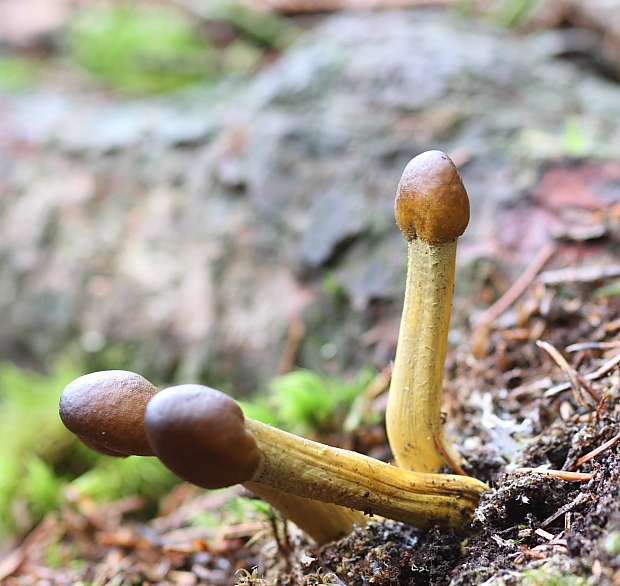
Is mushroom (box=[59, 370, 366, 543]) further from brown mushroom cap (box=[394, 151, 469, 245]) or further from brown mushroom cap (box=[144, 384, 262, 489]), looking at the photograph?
brown mushroom cap (box=[394, 151, 469, 245])

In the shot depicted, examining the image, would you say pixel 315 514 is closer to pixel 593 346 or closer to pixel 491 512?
pixel 491 512

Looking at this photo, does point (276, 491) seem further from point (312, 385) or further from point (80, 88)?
point (80, 88)

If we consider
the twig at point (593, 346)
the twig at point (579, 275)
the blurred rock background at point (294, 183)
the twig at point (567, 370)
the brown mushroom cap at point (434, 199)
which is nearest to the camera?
the brown mushroom cap at point (434, 199)

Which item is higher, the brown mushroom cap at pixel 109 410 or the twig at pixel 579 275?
the brown mushroom cap at pixel 109 410

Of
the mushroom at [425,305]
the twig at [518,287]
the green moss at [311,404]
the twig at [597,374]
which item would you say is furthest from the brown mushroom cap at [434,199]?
the green moss at [311,404]

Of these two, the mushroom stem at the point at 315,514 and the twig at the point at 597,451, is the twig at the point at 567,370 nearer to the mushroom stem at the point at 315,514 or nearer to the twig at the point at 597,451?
the twig at the point at 597,451

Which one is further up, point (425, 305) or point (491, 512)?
point (425, 305)

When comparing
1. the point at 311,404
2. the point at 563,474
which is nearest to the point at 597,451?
the point at 563,474

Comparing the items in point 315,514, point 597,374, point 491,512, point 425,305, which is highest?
point 425,305
